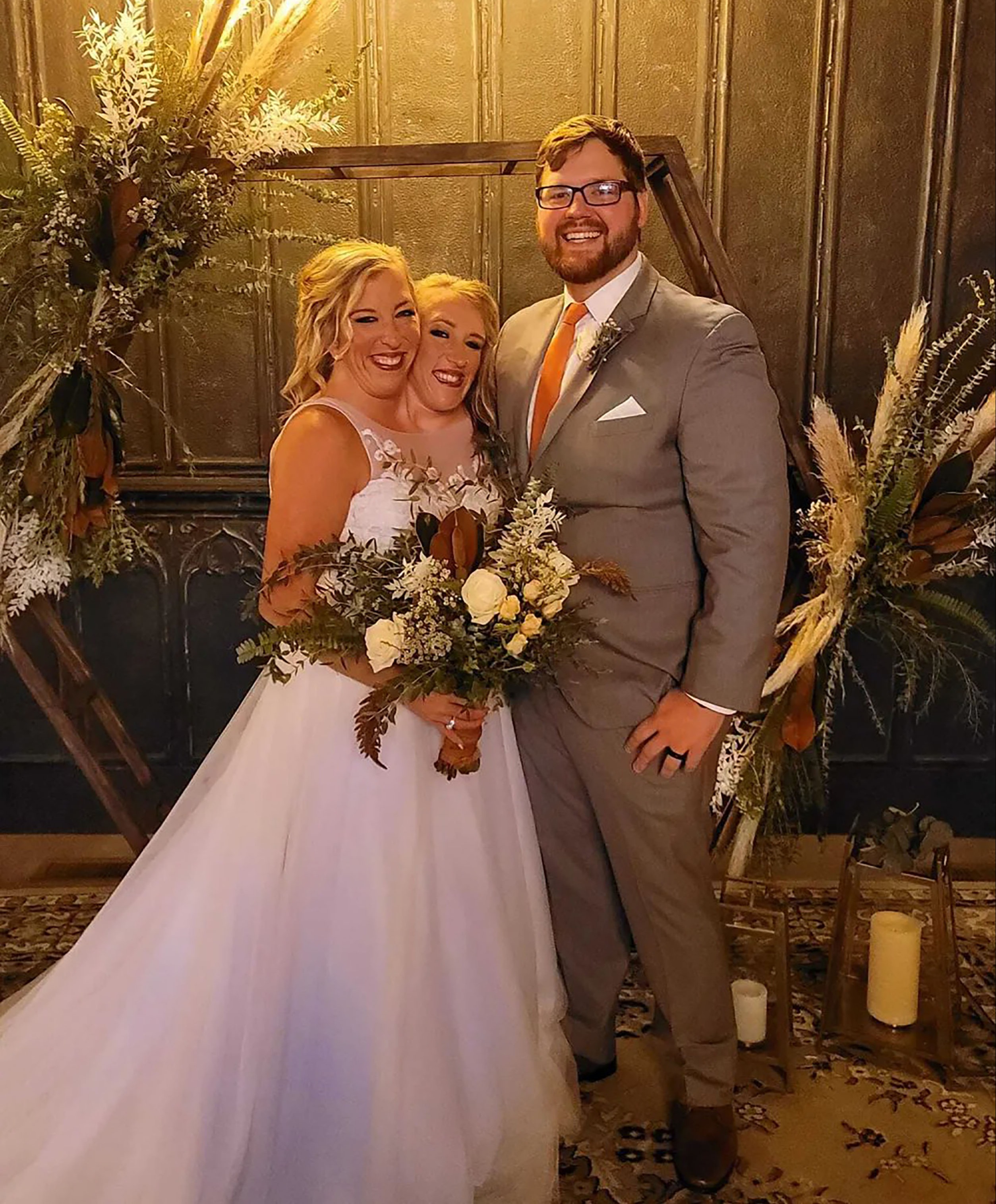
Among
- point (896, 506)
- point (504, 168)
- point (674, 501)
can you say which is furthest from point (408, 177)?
point (896, 506)

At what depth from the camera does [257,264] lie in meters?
3.12

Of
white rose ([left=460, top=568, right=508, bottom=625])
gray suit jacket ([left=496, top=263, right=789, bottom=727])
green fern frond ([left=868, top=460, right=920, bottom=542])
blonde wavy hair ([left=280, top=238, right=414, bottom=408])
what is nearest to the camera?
white rose ([left=460, top=568, right=508, bottom=625])

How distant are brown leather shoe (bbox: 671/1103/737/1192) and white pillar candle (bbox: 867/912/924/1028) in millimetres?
556

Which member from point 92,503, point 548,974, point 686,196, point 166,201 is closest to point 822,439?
point 686,196

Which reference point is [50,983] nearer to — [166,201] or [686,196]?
[166,201]

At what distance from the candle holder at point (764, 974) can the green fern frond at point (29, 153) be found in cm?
211

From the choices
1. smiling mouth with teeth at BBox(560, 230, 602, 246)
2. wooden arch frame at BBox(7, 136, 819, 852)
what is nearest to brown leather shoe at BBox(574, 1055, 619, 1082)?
wooden arch frame at BBox(7, 136, 819, 852)

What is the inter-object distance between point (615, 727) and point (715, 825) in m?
0.70

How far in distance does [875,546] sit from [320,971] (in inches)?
60.2

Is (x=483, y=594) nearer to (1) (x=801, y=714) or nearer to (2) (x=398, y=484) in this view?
(2) (x=398, y=484)

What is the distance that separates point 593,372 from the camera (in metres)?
2.03

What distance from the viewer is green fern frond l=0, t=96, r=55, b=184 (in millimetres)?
2096

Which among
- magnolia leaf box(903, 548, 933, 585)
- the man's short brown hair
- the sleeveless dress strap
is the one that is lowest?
magnolia leaf box(903, 548, 933, 585)

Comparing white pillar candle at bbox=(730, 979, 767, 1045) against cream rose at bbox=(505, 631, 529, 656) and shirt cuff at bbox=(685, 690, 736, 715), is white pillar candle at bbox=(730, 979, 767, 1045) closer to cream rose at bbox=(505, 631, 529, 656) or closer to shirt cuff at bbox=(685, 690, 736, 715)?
shirt cuff at bbox=(685, 690, 736, 715)
